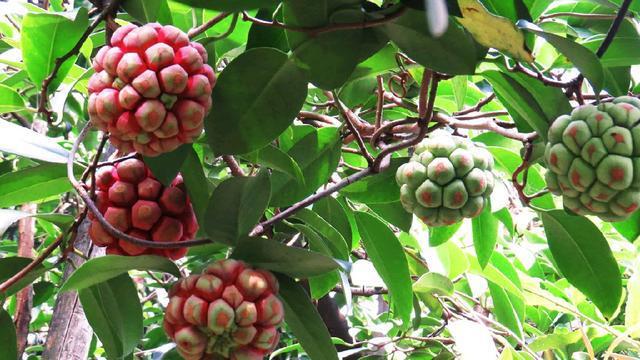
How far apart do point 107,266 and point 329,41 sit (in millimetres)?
423

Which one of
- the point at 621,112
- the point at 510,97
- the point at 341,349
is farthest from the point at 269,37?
the point at 341,349

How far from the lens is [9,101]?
142cm

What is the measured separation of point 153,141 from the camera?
898 millimetres

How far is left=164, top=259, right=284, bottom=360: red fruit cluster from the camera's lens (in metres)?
0.91

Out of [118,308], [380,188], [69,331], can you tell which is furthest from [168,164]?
[69,331]

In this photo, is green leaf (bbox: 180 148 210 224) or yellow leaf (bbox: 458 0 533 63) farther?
green leaf (bbox: 180 148 210 224)

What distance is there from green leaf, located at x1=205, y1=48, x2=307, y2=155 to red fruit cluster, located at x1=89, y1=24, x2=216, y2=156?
0.23 ft

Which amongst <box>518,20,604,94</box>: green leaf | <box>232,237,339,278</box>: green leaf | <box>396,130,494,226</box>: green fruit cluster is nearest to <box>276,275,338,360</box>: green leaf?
<box>232,237,339,278</box>: green leaf

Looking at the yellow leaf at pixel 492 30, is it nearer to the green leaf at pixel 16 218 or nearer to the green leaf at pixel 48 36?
the green leaf at pixel 48 36

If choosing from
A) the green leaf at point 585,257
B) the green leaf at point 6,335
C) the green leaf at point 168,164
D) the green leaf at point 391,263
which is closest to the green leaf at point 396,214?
the green leaf at point 391,263

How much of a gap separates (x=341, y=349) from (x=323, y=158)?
102cm

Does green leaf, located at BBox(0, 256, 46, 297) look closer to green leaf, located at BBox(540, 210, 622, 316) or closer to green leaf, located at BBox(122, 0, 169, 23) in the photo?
green leaf, located at BBox(122, 0, 169, 23)

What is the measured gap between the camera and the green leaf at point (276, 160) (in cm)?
111

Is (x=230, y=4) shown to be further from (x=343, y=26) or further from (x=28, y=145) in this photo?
(x=28, y=145)
